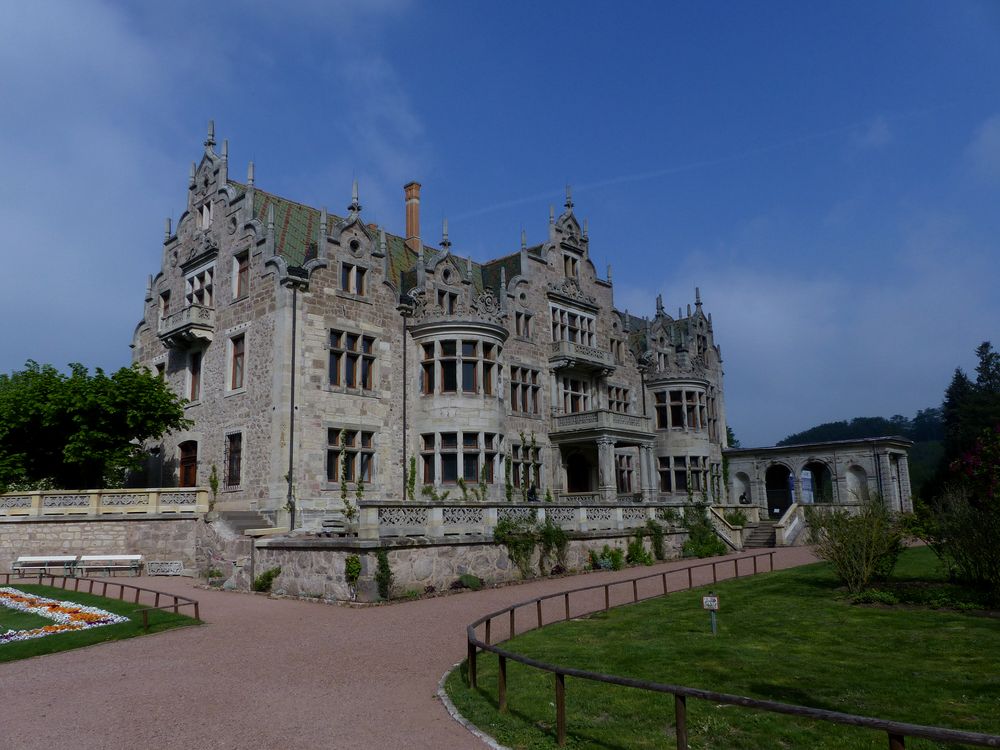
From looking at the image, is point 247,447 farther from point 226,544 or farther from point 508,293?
point 508,293

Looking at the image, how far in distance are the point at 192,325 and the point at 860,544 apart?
25642 millimetres

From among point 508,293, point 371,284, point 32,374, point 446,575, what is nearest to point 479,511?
point 446,575

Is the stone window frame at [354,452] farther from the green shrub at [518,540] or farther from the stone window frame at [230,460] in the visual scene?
the green shrub at [518,540]

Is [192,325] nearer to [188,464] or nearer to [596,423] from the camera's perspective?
[188,464]

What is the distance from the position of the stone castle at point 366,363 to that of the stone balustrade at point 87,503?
2.66 m

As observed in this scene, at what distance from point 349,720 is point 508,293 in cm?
2783

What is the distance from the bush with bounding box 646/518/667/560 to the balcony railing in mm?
6787

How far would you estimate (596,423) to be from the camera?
35.0m

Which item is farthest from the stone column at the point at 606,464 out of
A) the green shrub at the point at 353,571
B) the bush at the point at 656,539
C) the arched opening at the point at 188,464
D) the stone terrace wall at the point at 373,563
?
the arched opening at the point at 188,464

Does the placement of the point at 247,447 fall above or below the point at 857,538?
above

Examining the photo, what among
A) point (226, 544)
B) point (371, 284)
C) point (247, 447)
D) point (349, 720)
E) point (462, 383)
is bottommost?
point (349, 720)

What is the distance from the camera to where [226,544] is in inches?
922

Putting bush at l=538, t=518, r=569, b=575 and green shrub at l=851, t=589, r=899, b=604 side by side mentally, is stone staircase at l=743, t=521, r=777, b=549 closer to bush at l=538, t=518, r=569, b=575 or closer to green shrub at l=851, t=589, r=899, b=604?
bush at l=538, t=518, r=569, b=575

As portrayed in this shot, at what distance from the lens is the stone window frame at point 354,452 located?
28.5m
